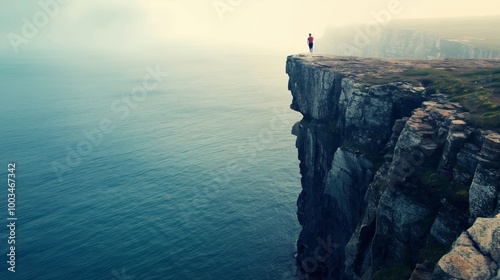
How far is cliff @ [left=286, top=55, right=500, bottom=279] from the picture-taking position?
894 inches

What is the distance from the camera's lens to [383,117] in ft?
130

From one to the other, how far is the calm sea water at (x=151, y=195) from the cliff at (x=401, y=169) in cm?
1902

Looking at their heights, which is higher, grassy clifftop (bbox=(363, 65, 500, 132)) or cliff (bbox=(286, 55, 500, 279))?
grassy clifftop (bbox=(363, 65, 500, 132))

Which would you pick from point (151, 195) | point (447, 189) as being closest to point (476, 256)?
point (447, 189)

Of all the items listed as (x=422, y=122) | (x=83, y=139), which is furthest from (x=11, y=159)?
(x=422, y=122)

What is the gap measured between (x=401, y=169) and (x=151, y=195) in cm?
6798

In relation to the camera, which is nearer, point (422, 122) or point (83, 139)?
point (422, 122)

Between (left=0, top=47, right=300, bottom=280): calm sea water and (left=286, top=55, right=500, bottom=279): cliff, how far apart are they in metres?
19.0

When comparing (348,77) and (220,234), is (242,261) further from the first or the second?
(348,77)

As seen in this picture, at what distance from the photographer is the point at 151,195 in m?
84.1

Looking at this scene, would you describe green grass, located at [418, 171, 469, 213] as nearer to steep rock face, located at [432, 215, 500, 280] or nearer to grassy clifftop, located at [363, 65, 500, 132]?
grassy clifftop, located at [363, 65, 500, 132]

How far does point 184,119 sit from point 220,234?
8382cm

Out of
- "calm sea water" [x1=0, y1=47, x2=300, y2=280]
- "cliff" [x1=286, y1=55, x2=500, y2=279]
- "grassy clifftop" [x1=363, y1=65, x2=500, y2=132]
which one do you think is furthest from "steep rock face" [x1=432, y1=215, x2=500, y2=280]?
"calm sea water" [x1=0, y1=47, x2=300, y2=280]

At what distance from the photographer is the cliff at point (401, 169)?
74.5 feet
